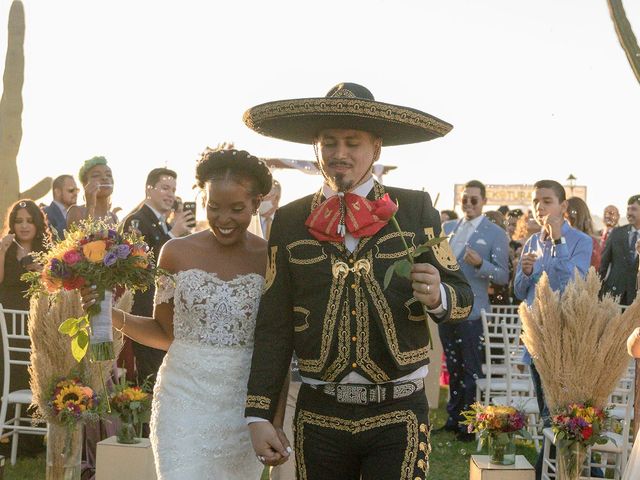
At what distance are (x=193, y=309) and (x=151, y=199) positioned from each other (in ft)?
11.6

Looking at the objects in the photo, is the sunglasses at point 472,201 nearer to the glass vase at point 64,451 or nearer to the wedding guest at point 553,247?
the wedding guest at point 553,247

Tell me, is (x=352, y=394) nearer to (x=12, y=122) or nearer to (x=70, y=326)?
(x=70, y=326)

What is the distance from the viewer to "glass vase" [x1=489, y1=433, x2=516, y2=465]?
5105 mm

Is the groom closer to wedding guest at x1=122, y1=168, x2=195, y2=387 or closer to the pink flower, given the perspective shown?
the pink flower

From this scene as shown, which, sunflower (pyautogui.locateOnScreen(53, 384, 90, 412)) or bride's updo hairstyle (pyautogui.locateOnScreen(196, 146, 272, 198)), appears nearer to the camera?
bride's updo hairstyle (pyautogui.locateOnScreen(196, 146, 272, 198))

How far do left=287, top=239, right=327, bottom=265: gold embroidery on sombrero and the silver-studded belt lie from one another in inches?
17.1

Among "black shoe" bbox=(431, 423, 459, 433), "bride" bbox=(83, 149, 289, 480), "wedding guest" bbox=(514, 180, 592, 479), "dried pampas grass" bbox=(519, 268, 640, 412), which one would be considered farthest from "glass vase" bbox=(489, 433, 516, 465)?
"black shoe" bbox=(431, 423, 459, 433)

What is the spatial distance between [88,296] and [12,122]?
40.1 ft

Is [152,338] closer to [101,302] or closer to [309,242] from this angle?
[101,302]

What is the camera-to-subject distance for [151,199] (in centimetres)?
708

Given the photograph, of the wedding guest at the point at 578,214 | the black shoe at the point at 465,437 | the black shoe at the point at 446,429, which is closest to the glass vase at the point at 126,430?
the black shoe at the point at 465,437

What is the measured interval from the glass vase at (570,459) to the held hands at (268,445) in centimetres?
236

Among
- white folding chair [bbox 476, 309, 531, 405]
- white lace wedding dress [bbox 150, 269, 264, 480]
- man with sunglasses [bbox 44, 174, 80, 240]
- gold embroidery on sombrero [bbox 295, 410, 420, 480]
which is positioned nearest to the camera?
gold embroidery on sombrero [bbox 295, 410, 420, 480]

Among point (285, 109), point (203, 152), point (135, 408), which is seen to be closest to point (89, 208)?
point (135, 408)
